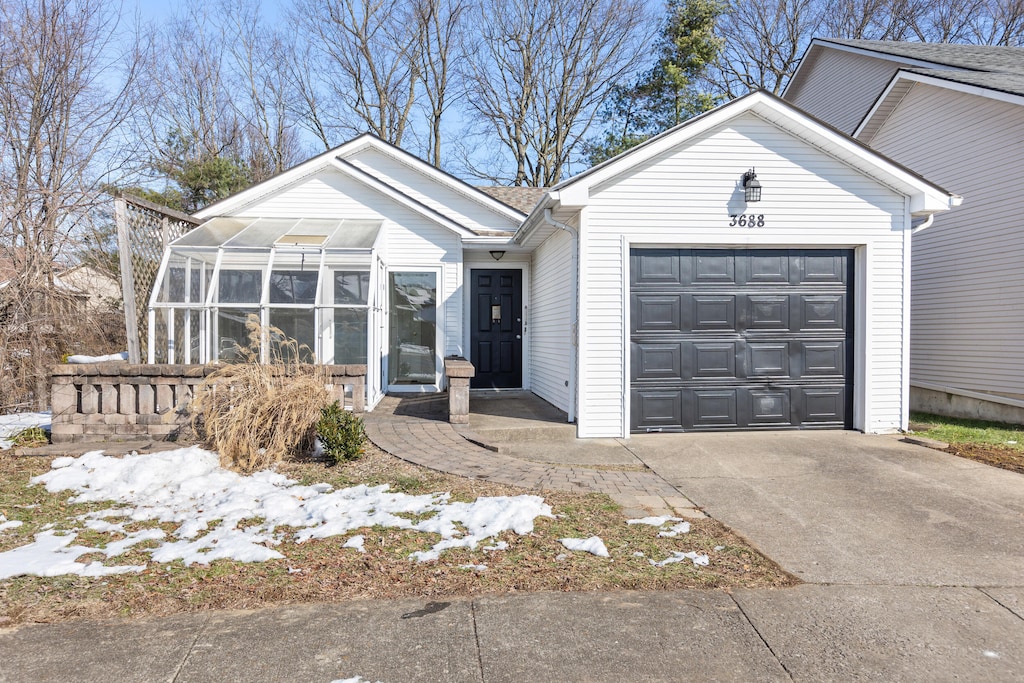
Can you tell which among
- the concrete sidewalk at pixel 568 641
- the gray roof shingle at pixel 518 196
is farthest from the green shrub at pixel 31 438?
the gray roof shingle at pixel 518 196

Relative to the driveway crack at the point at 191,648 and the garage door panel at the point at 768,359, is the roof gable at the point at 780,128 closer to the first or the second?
the garage door panel at the point at 768,359

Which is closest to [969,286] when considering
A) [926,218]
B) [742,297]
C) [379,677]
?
[926,218]

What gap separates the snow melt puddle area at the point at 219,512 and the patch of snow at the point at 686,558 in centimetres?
95

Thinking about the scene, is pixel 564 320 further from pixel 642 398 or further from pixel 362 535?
pixel 362 535

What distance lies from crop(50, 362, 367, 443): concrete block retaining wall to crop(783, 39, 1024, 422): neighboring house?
1148 centimetres

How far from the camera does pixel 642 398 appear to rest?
761 centimetres

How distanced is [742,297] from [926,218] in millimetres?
2879

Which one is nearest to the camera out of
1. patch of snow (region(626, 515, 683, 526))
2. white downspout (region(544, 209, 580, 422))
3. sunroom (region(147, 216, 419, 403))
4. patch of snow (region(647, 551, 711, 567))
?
patch of snow (region(647, 551, 711, 567))

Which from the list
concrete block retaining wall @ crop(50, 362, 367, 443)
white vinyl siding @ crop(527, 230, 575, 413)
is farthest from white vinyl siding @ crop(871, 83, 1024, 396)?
concrete block retaining wall @ crop(50, 362, 367, 443)

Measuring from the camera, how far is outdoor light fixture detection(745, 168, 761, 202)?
24.2ft

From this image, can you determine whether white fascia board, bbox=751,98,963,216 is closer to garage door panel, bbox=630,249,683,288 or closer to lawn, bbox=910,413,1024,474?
garage door panel, bbox=630,249,683,288

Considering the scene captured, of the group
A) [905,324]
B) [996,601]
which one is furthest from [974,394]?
[996,601]

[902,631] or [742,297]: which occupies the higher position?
[742,297]

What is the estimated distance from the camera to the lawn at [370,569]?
10.6 feet
